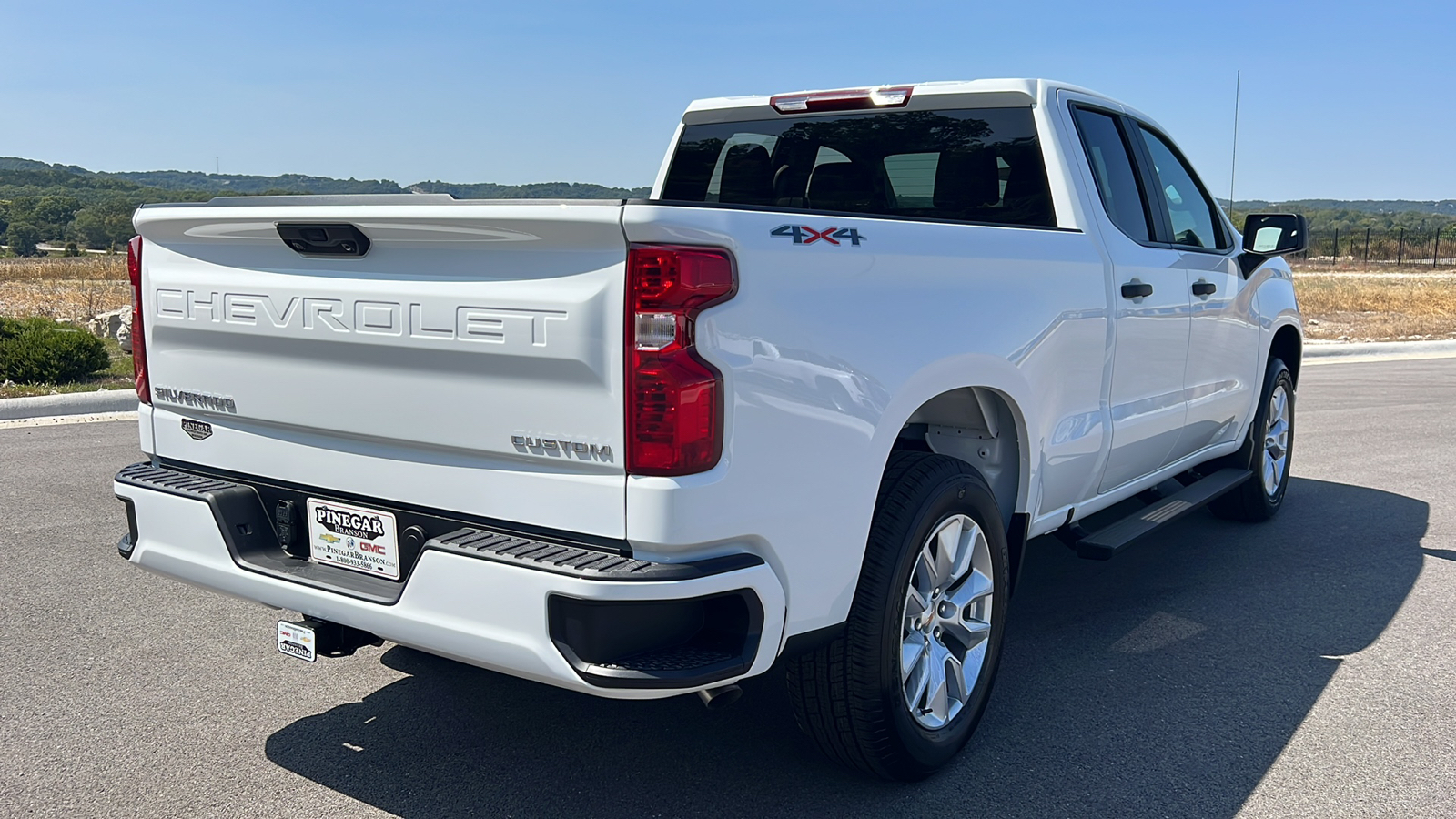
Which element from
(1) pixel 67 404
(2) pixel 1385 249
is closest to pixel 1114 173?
(1) pixel 67 404

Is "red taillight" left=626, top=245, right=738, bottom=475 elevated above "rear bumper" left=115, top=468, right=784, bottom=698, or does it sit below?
above

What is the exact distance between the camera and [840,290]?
2895 millimetres

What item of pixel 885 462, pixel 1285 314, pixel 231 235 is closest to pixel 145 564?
pixel 231 235

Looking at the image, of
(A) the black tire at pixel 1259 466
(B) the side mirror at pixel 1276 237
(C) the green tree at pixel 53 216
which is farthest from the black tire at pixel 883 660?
(C) the green tree at pixel 53 216

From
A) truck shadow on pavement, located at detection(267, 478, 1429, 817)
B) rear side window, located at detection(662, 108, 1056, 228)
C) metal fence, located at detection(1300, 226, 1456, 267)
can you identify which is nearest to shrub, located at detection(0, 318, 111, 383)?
rear side window, located at detection(662, 108, 1056, 228)

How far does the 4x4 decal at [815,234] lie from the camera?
2750 millimetres

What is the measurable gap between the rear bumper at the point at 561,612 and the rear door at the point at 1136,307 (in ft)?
7.35

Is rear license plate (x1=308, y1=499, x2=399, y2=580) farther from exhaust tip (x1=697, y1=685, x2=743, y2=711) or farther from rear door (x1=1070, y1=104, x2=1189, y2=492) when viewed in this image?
rear door (x1=1070, y1=104, x2=1189, y2=492)

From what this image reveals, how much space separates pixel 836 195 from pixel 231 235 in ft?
8.28

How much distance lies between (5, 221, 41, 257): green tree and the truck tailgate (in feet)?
249

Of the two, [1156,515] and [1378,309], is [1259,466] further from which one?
[1378,309]

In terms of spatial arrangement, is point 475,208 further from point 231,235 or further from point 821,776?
point 821,776

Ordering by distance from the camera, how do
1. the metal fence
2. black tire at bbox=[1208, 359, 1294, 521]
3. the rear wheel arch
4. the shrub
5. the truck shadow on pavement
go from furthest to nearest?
the metal fence < the shrub < black tire at bbox=[1208, 359, 1294, 521] < the rear wheel arch < the truck shadow on pavement

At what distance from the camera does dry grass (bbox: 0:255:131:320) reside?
21.3 m
